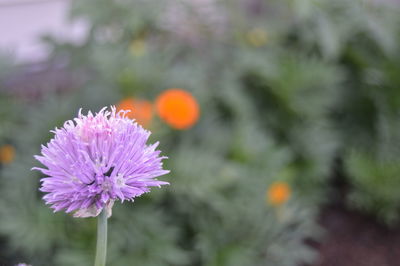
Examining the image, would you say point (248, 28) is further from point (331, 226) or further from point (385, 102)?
point (331, 226)

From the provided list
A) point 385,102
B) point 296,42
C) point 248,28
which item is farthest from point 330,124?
point 248,28

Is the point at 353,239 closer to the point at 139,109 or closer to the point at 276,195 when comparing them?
the point at 276,195

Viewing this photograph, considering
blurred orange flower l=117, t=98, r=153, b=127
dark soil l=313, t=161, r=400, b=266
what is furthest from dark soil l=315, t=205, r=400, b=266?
blurred orange flower l=117, t=98, r=153, b=127

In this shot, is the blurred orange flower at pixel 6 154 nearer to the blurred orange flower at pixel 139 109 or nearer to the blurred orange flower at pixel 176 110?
the blurred orange flower at pixel 139 109

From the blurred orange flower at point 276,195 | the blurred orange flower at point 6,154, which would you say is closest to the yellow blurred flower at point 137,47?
the blurred orange flower at point 6,154

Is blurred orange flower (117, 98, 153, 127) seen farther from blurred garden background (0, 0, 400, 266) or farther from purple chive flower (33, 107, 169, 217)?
purple chive flower (33, 107, 169, 217)

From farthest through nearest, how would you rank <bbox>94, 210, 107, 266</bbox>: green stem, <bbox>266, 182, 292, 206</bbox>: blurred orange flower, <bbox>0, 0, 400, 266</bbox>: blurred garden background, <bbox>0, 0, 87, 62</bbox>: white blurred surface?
<bbox>0, 0, 87, 62</bbox>: white blurred surface → <bbox>266, 182, 292, 206</bbox>: blurred orange flower → <bbox>0, 0, 400, 266</bbox>: blurred garden background → <bbox>94, 210, 107, 266</bbox>: green stem

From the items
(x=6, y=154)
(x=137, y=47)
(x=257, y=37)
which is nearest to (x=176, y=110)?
(x=137, y=47)
